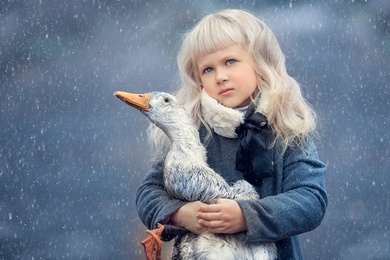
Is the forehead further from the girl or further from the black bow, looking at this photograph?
the black bow

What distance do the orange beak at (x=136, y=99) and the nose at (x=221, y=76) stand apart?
0.14m

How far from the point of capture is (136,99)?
102cm

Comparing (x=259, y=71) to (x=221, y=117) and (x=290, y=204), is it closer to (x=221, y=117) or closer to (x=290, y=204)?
(x=221, y=117)

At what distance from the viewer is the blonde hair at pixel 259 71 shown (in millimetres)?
1090

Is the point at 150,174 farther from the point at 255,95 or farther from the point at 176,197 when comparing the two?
the point at 255,95

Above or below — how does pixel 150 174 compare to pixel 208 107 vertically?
below

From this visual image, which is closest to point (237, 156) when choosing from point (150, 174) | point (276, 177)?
point (276, 177)

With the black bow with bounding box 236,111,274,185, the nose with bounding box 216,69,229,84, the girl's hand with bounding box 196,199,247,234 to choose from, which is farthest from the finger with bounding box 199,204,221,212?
the nose with bounding box 216,69,229,84

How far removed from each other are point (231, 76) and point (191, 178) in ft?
0.73

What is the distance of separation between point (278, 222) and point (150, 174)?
277 mm

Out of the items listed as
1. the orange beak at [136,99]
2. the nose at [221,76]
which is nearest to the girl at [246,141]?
the nose at [221,76]

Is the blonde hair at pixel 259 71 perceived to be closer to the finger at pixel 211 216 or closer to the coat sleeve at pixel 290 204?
the coat sleeve at pixel 290 204

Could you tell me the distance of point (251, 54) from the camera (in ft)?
3.72

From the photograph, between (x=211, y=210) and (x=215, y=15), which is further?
(x=215, y=15)
